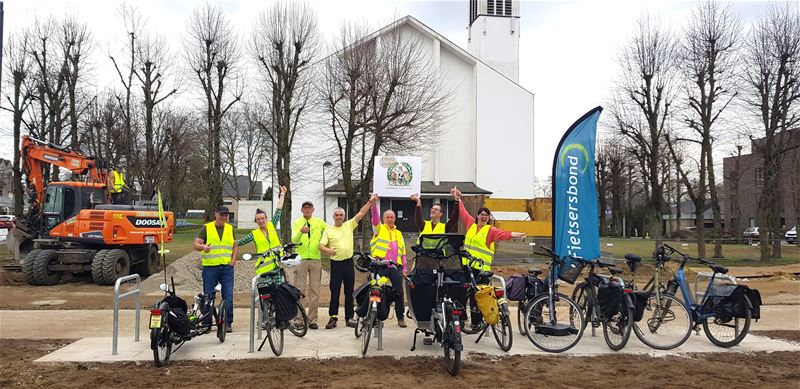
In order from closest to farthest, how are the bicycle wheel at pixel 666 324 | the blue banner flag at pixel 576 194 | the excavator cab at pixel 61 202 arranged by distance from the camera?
1. the bicycle wheel at pixel 666 324
2. the blue banner flag at pixel 576 194
3. the excavator cab at pixel 61 202

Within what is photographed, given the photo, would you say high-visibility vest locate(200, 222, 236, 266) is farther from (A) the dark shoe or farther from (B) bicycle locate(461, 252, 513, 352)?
(B) bicycle locate(461, 252, 513, 352)

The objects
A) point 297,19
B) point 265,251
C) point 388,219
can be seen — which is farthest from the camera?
point 297,19

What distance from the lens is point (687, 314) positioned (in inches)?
296

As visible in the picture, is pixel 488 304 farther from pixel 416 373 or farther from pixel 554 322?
pixel 554 322

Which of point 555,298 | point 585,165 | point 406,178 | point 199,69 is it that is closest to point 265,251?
point 555,298

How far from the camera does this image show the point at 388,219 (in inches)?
334

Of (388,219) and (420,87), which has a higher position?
(420,87)

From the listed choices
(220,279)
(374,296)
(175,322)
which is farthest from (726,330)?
(175,322)

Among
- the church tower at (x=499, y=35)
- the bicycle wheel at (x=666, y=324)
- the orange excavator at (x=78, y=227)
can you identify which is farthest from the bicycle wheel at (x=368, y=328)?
the church tower at (x=499, y=35)

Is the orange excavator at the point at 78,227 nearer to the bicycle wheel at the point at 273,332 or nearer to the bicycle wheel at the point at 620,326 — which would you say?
the bicycle wheel at the point at 273,332

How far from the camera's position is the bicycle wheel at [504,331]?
23.1 feet

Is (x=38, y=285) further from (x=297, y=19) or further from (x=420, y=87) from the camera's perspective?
(x=420, y=87)

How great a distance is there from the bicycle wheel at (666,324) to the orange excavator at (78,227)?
12.2m

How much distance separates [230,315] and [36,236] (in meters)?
11.7
